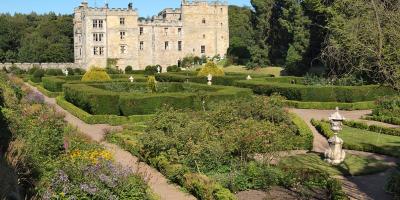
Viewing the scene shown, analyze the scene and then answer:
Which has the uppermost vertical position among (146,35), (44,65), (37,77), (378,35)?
(146,35)

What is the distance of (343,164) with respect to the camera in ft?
44.9

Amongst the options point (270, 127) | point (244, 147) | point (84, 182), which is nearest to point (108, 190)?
point (84, 182)

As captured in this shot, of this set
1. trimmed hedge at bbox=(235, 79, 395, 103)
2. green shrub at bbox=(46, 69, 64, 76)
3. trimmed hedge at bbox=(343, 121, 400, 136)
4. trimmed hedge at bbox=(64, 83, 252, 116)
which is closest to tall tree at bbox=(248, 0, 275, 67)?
green shrub at bbox=(46, 69, 64, 76)

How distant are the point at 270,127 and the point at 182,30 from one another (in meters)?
50.1

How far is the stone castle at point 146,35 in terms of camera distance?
57.0 metres

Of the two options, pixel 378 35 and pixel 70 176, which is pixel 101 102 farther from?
pixel 378 35

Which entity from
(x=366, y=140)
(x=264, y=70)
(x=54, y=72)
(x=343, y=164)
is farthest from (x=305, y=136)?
(x=54, y=72)

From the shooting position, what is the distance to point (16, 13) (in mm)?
87375

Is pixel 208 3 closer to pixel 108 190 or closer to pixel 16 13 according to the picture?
pixel 16 13

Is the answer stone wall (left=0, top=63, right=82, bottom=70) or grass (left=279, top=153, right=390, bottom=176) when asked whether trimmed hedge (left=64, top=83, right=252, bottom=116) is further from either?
stone wall (left=0, top=63, right=82, bottom=70)

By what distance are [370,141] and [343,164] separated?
128 inches

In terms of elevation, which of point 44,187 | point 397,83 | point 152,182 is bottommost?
point 152,182

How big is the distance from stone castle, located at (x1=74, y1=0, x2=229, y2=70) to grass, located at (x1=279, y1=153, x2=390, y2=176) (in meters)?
45.5

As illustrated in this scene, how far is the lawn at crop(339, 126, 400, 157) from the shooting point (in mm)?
15117
